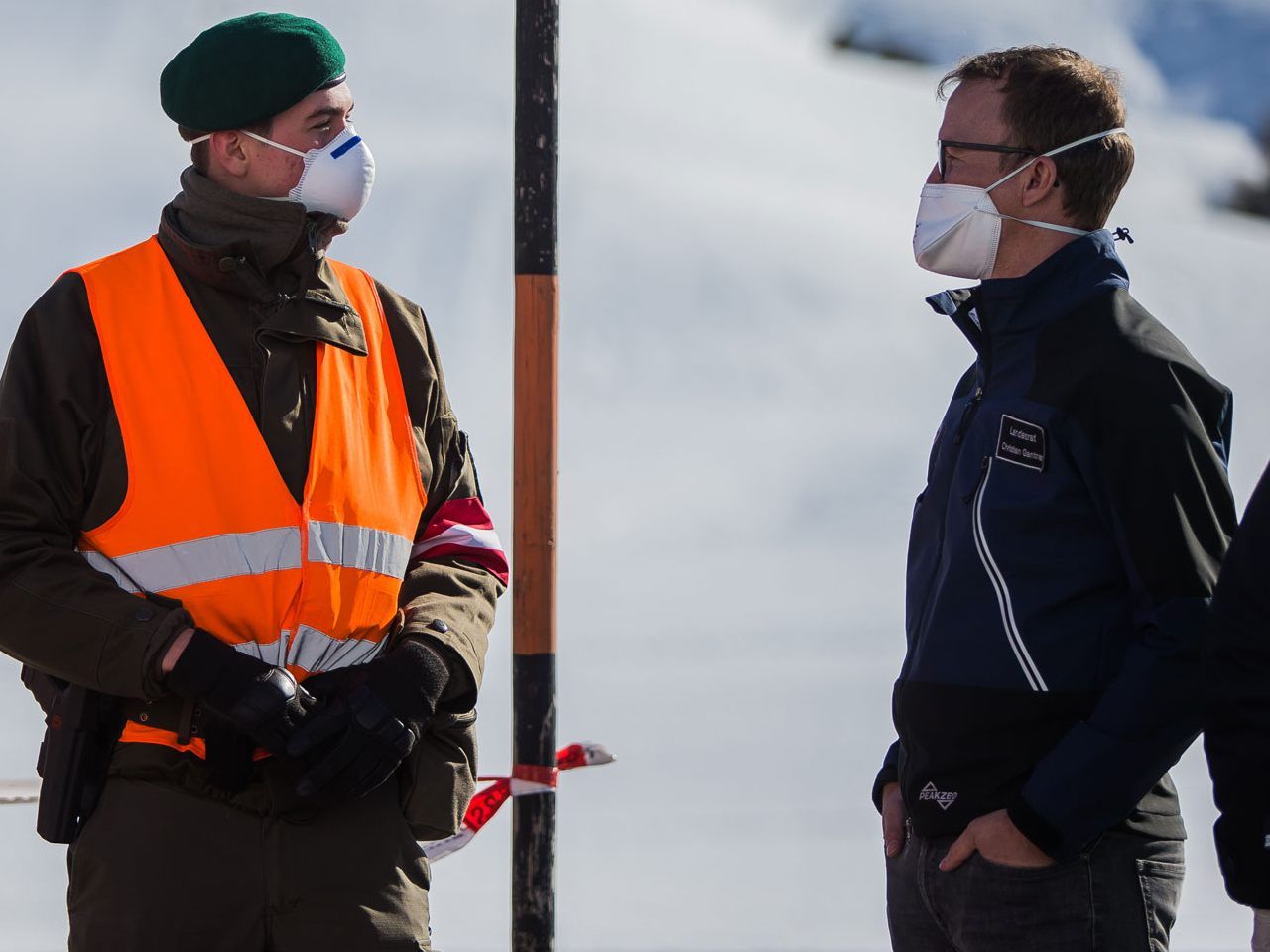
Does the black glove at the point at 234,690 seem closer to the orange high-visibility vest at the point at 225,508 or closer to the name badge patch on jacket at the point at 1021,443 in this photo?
the orange high-visibility vest at the point at 225,508

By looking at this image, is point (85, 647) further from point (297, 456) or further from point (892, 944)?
point (892, 944)

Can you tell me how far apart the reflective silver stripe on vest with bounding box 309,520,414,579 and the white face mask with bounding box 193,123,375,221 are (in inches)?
23.2

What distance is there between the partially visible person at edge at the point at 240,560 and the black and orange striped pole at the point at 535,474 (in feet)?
4.96

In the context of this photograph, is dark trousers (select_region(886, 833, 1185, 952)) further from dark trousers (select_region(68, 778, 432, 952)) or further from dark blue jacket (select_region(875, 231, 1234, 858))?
dark trousers (select_region(68, 778, 432, 952))

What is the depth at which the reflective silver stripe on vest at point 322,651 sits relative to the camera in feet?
7.96

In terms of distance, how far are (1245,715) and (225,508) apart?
1.49 meters

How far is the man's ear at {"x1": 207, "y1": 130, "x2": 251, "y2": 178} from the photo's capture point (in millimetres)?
2699

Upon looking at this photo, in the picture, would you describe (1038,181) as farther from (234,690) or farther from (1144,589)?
(234,690)

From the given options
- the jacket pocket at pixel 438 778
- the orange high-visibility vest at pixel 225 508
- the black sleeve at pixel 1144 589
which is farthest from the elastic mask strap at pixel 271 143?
the black sleeve at pixel 1144 589

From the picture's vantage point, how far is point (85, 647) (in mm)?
2305

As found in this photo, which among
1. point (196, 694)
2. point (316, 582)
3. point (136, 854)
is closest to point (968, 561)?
point (316, 582)

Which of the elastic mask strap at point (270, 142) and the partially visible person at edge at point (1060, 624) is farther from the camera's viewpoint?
the elastic mask strap at point (270, 142)

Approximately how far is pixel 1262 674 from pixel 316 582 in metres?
1.37

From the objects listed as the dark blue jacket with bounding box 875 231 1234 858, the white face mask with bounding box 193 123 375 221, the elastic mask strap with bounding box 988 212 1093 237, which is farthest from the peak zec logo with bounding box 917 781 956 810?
the white face mask with bounding box 193 123 375 221
